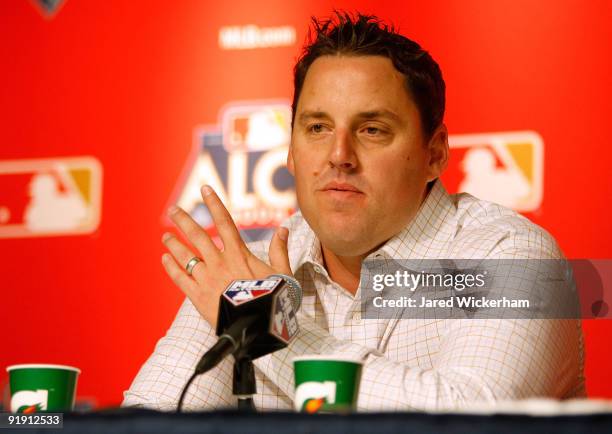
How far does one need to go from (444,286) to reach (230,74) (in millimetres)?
1386

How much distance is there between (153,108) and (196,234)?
4.67 feet

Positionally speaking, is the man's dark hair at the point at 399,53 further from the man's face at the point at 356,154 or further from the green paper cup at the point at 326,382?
the green paper cup at the point at 326,382

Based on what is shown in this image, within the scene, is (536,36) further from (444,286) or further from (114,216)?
(114,216)

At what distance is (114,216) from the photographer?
121 inches

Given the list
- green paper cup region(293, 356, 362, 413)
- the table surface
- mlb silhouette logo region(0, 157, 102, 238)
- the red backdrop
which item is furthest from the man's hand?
mlb silhouette logo region(0, 157, 102, 238)

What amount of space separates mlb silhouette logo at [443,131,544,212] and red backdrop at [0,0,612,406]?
0.03 m

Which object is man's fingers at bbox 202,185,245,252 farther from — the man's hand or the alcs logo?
the alcs logo

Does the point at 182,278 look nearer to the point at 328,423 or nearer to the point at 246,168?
the point at 328,423

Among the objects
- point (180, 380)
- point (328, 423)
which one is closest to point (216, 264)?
point (180, 380)

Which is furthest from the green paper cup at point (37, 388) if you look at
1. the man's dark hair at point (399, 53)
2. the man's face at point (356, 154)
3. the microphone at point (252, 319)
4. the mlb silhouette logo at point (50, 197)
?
the mlb silhouette logo at point (50, 197)

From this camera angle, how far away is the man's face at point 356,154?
200 centimetres

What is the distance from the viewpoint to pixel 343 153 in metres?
1.97

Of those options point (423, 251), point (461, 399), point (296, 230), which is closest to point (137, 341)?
point (296, 230)

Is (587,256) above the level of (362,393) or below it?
above
